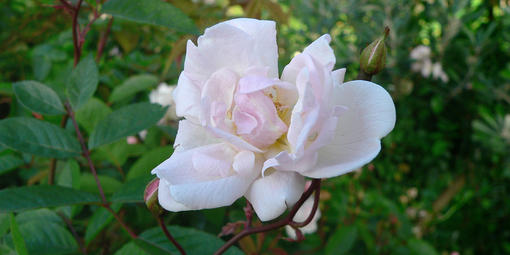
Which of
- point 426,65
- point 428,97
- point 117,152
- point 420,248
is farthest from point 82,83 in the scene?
point 428,97

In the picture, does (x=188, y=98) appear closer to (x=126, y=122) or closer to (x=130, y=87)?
(x=126, y=122)

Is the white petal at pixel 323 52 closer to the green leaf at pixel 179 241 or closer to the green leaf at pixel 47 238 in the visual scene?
the green leaf at pixel 179 241

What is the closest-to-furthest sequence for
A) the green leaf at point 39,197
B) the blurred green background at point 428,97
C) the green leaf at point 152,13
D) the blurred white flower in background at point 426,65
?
the green leaf at point 39,197 < the green leaf at point 152,13 < the blurred green background at point 428,97 < the blurred white flower in background at point 426,65

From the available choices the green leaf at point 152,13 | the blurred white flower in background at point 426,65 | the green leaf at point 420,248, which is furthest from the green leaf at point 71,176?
the blurred white flower in background at point 426,65

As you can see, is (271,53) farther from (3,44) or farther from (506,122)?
(506,122)

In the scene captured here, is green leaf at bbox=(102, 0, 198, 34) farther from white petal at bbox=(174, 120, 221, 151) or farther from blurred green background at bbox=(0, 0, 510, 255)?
blurred green background at bbox=(0, 0, 510, 255)

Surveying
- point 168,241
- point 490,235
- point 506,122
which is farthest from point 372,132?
point 490,235
